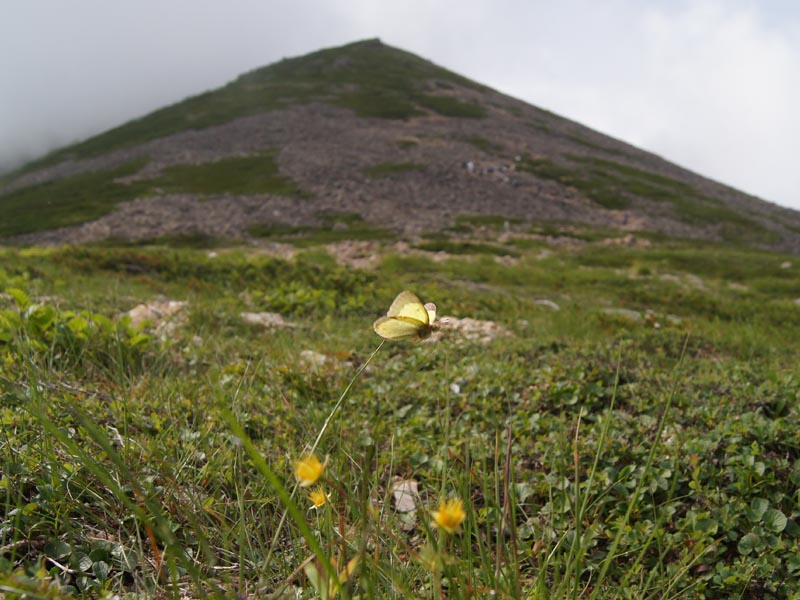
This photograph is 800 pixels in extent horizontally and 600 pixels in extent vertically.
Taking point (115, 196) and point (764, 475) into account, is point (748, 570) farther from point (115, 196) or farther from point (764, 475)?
point (115, 196)

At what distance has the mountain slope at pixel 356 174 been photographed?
35500 mm

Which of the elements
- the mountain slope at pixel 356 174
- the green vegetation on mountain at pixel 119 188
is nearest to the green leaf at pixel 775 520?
the mountain slope at pixel 356 174

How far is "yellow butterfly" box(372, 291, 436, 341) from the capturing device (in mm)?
1183

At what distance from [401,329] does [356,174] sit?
42.4 m

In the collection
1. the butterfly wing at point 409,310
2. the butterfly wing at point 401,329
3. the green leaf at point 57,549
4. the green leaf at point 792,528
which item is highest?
the butterfly wing at point 409,310

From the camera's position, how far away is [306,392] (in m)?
3.96

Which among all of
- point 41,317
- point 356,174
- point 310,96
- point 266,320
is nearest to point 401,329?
point 41,317

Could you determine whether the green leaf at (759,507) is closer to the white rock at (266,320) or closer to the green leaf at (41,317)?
the green leaf at (41,317)

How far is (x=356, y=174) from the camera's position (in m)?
42.3

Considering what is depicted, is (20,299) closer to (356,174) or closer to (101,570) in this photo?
(101,570)

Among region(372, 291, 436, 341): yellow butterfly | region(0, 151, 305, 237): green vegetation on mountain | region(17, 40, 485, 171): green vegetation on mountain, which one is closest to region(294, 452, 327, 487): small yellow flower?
region(372, 291, 436, 341): yellow butterfly

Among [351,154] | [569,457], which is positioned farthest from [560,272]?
[351,154]

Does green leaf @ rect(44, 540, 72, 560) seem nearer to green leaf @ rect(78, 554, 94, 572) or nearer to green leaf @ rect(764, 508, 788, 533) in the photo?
green leaf @ rect(78, 554, 94, 572)

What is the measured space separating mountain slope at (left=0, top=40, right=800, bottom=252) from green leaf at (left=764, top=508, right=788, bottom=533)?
2731 cm
